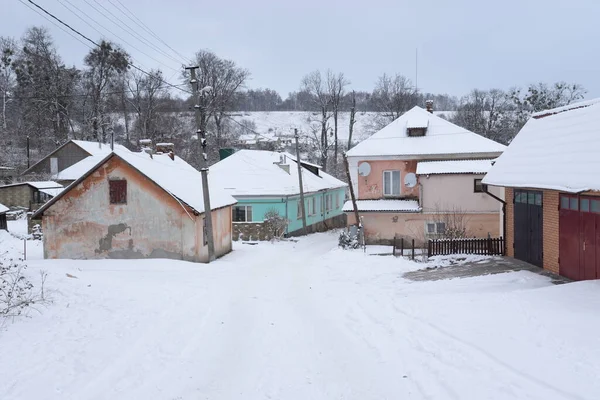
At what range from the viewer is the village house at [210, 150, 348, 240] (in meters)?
33.8

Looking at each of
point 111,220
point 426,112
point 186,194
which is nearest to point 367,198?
point 426,112

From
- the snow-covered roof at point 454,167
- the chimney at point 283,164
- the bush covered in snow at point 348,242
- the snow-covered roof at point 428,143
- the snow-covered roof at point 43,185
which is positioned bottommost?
the bush covered in snow at point 348,242

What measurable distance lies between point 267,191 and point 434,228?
465 inches

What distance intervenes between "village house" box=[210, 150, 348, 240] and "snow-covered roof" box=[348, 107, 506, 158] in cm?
685

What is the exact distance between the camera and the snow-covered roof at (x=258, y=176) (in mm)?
34375

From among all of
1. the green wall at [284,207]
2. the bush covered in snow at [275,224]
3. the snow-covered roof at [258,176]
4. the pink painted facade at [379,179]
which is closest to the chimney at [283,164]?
the snow-covered roof at [258,176]

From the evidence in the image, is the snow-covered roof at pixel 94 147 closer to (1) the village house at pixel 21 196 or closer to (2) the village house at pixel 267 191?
(1) the village house at pixel 21 196

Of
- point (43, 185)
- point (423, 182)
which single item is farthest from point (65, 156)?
point (423, 182)

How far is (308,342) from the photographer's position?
9000 mm

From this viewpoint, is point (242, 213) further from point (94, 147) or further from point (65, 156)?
point (65, 156)

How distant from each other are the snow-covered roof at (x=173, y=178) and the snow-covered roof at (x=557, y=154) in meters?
12.3

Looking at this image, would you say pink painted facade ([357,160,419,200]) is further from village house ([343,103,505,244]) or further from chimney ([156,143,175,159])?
chimney ([156,143,175,159])

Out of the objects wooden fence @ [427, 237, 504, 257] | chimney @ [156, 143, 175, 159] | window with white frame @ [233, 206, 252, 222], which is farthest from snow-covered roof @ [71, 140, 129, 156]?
wooden fence @ [427, 237, 504, 257]

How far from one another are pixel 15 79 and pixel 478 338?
60.0 metres
